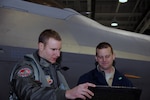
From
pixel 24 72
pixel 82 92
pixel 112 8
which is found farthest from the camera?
pixel 112 8

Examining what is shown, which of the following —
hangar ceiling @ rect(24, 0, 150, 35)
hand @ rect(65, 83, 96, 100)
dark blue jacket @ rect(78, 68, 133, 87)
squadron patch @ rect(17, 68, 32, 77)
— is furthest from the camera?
hangar ceiling @ rect(24, 0, 150, 35)

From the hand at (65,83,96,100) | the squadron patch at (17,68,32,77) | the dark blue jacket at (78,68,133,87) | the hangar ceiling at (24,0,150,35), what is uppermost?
the hangar ceiling at (24,0,150,35)

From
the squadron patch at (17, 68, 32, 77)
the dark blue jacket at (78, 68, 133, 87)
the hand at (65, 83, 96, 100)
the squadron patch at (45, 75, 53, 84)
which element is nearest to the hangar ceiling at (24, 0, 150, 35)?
the dark blue jacket at (78, 68, 133, 87)

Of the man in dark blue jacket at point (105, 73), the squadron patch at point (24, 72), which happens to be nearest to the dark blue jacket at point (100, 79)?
the man in dark blue jacket at point (105, 73)

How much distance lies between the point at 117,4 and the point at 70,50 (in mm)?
9655

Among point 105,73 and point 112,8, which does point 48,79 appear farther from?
point 112,8

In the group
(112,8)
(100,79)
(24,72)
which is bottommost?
(100,79)

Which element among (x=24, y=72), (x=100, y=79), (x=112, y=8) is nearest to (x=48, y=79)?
(x=24, y=72)

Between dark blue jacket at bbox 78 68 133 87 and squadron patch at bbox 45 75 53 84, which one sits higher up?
squadron patch at bbox 45 75 53 84

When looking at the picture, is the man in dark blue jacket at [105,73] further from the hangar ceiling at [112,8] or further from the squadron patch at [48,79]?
the hangar ceiling at [112,8]

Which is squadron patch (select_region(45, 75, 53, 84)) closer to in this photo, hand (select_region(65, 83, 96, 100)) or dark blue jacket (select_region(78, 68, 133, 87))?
hand (select_region(65, 83, 96, 100))

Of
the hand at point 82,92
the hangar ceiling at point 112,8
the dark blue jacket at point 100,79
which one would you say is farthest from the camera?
the hangar ceiling at point 112,8

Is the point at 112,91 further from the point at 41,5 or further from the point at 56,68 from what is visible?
the point at 41,5

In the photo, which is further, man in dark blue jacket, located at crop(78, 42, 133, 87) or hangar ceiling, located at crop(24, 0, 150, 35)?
hangar ceiling, located at crop(24, 0, 150, 35)
